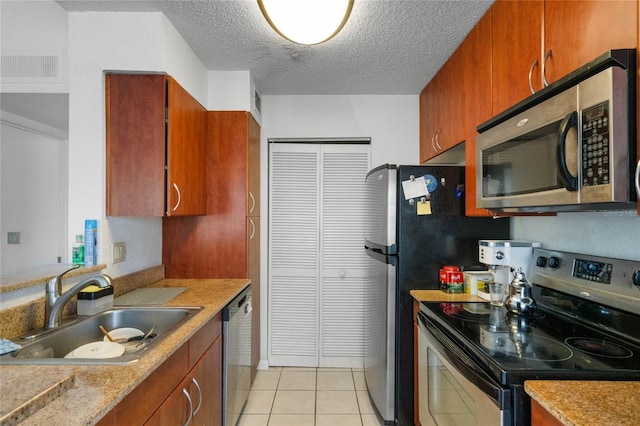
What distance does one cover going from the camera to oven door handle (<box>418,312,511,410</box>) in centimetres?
98

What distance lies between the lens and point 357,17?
179 cm

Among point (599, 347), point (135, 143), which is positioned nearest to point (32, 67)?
point (135, 143)

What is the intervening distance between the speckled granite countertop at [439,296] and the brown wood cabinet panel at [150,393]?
121 cm

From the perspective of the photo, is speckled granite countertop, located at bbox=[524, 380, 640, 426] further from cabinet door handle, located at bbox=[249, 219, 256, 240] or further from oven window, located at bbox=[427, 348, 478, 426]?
cabinet door handle, located at bbox=[249, 219, 256, 240]

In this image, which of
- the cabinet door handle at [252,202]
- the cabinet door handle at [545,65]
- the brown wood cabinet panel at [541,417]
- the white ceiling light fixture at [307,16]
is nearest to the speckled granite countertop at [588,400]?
the brown wood cabinet panel at [541,417]

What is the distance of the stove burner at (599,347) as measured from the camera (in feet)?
3.59

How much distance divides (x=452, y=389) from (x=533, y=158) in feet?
3.19

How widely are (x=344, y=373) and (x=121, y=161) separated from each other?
234 cm

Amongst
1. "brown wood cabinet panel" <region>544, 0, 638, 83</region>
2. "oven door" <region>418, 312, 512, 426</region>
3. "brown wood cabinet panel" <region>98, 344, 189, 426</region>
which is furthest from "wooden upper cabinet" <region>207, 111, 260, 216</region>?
"brown wood cabinet panel" <region>544, 0, 638, 83</region>

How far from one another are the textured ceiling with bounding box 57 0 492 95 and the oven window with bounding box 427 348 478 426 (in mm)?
1740

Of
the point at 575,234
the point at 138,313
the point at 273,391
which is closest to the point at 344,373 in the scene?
the point at 273,391

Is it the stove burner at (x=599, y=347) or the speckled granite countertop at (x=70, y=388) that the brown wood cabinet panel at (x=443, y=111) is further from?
the speckled granite countertop at (x=70, y=388)

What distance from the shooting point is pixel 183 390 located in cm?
134

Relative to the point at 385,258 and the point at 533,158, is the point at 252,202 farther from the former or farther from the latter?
the point at 533,158
